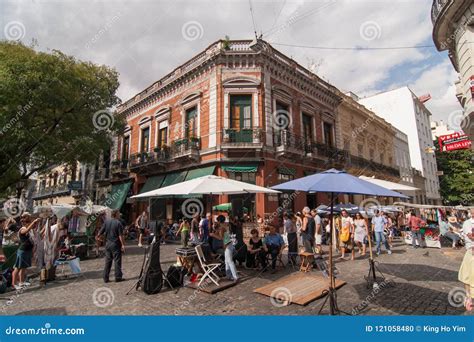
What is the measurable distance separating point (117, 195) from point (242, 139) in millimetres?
12487

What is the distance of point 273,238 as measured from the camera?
7.63 m

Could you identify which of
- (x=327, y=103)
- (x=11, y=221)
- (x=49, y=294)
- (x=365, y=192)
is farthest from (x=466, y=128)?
(x=11, y=221)

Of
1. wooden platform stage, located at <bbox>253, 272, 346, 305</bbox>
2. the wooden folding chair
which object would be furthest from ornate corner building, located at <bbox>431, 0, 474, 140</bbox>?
the wooden folding chair

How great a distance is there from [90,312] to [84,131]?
10.8 metres

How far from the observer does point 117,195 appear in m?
20.7

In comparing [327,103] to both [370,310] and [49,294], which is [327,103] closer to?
[370,310]

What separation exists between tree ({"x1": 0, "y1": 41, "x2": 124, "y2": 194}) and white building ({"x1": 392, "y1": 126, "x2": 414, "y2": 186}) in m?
30.5

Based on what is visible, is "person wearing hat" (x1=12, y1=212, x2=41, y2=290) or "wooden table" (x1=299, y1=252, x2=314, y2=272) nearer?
"person wearing hat" (x1=12, y1=212, x2=41, y2=290)

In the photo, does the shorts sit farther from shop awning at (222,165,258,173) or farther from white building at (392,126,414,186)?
white building at (392,126,414,186)

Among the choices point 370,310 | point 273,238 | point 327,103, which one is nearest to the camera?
point 370,310

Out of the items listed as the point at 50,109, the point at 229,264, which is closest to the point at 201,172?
the point at 50,109

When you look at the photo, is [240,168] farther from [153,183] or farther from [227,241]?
[227,241]

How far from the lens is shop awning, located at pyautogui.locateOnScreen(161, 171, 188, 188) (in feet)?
52.0

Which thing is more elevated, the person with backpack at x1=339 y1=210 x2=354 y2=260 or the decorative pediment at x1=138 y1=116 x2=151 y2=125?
the decorative pediment at x1=138 y1=116 x2=151 y2=125
